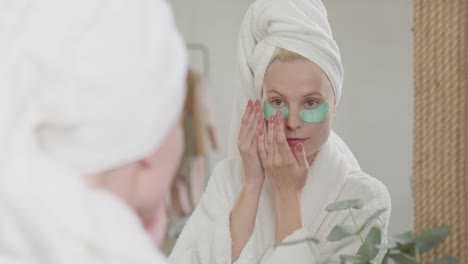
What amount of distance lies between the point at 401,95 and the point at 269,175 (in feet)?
0.94

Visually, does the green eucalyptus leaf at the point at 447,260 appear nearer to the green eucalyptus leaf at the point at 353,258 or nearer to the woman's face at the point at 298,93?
the green eucalyptus leaf at the point at 353,258

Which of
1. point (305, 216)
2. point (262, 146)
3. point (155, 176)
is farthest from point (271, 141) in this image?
point (155, 176)

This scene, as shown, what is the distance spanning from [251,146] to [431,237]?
297mm

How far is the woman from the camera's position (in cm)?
46

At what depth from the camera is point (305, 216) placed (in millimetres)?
1029

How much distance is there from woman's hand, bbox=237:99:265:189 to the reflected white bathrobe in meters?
0.03

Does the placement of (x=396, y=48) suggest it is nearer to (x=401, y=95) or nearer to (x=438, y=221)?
(x=401, y=95)

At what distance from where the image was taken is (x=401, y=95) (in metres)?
1.16

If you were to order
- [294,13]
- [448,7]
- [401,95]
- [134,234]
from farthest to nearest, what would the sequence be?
[401,95]
[294,13]
[448,7]
[134,234]

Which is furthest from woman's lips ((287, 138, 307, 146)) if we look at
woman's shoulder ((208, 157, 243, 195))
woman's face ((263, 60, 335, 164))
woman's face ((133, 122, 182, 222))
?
woman's face ((133, 122, 182, 222))

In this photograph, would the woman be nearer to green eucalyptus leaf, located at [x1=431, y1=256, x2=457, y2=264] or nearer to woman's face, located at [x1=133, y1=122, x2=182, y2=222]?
woman's face, located at [x1=133, y1=122, x2=182, y2=222]

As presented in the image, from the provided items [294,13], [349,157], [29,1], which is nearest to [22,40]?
[29,1]

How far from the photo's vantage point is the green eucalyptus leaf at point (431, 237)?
837 millimetres

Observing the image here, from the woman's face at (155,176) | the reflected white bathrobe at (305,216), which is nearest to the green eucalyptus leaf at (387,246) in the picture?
the reflected white bathrobe at (305,216)
